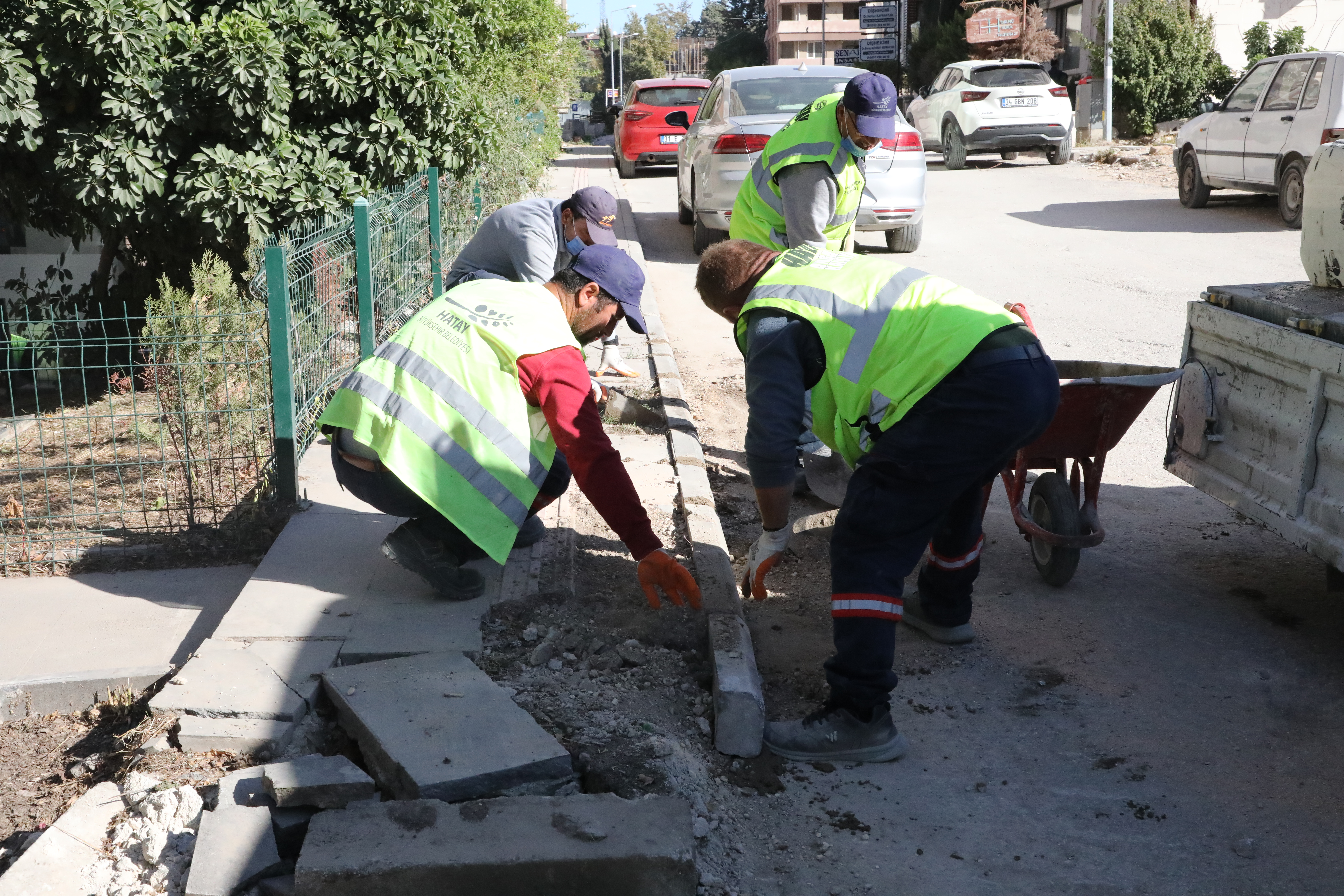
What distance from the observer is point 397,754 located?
113 inches

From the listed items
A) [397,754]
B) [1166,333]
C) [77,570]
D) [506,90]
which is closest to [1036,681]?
[397,754]

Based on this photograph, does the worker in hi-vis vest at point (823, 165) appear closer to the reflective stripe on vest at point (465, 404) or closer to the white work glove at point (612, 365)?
the reflective stripe on vest at point (465, 404)

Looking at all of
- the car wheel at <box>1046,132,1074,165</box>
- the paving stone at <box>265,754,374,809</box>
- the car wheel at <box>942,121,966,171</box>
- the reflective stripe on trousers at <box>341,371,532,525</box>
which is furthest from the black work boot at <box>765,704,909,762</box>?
the car wheel at <box>1046,132,1074,165</box>

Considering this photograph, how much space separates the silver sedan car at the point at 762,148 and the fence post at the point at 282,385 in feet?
19.7

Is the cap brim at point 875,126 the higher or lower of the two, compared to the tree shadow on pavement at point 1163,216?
higher

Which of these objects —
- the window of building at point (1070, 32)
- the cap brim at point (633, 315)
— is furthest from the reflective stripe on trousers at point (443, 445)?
the window of building at point (1070, 32)

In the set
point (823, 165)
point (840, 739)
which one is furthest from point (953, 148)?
point (840, 739)

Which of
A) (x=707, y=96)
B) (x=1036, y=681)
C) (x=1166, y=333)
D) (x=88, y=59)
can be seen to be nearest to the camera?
(x=1036, y=681)

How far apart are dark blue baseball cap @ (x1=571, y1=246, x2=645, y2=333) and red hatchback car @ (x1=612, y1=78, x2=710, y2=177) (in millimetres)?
16250

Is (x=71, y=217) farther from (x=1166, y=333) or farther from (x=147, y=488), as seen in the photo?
(x=1166, y=333)

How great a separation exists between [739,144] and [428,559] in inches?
294

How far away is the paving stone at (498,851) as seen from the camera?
7.98 feet

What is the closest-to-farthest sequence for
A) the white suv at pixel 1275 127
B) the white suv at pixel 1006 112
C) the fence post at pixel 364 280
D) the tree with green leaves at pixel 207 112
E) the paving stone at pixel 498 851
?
the paving stone at pixel 498 851 → the fence post at pixel 364 280 → the tree with green leaves at pixel 207 112 → the white suv at pixel 1275 127 → the white suv at pixel 1006 112

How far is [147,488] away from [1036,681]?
13.3 feet
